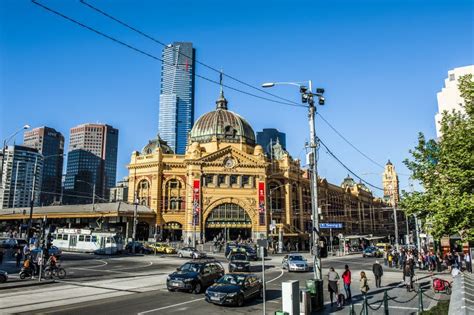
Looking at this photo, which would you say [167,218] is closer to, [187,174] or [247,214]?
[187,174]

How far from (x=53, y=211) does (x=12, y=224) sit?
102ft

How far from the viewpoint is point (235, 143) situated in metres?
79.8

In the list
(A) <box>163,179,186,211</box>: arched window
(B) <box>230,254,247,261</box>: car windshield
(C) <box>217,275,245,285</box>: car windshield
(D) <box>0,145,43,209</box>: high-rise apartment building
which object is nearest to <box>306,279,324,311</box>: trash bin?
(C) <box>217,275,245,285</box>: car windshield

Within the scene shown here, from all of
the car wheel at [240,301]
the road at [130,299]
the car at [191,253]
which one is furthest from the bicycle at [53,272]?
the car at [191,253]

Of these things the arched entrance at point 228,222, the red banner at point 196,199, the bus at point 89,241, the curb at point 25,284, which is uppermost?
the red banner at point 196,199

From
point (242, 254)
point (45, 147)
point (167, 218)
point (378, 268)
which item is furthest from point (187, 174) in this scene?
point (45, 147)

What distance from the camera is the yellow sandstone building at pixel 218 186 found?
71.6 m

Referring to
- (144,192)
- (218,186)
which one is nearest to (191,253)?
(218,186)

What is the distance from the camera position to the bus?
165 feet

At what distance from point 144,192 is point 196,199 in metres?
12.8

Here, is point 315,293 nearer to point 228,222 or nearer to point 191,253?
point 191,253

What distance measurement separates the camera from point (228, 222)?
235ft

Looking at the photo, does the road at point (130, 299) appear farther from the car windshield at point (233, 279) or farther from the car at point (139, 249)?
the car at point (139, 249)

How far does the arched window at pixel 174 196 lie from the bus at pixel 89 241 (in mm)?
21557
